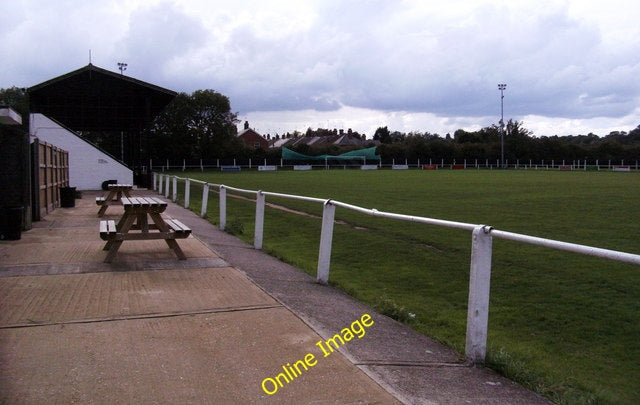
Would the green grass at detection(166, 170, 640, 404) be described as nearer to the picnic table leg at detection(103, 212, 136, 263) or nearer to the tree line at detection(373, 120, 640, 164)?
the picnic table leg at detection(103, 212, 136, 263)

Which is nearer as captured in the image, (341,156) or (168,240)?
(168,240)

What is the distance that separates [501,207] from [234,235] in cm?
1074

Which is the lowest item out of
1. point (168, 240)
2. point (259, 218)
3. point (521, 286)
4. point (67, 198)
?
point (521, 286)

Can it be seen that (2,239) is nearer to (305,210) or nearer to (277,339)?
(277,339)

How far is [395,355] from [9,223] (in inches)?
312

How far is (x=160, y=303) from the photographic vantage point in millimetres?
6145

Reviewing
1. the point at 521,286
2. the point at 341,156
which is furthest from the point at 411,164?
the point at 521,286

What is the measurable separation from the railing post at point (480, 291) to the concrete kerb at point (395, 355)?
0.62 ft

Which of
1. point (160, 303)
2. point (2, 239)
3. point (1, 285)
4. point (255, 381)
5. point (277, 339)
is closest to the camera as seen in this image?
point (255, 381)

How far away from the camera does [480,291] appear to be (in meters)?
4.71

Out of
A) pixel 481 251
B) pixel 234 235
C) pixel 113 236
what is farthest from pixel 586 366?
pixel 234 235

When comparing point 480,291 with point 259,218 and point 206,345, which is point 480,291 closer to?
point 206,345

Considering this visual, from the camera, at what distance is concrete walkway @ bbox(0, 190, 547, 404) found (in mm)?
4055

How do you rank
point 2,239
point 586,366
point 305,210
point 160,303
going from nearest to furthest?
point 586,366
point 160,303
point 2,239
point 305,210
